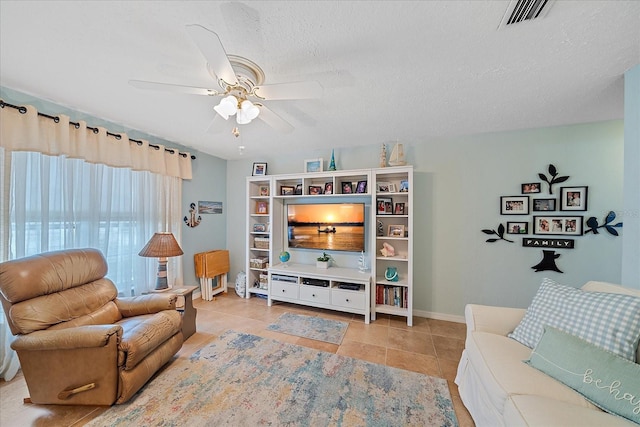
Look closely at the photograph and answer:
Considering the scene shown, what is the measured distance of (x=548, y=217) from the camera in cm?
250

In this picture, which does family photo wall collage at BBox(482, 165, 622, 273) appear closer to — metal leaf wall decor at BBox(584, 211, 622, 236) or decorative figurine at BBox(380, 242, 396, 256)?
metal leaf wall decor at BBox(584, 211, 622, 236)

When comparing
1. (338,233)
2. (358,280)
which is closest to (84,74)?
(338,233)

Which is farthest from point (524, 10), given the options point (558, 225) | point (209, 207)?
point (209, 207)

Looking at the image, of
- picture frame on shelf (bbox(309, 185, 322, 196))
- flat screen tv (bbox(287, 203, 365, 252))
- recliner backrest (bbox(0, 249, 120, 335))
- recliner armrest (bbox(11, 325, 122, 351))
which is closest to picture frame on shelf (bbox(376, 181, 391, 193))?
flat screen tv (bbox(287, 203, 365, 252))

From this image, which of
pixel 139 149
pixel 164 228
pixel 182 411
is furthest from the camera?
pixel 164 228

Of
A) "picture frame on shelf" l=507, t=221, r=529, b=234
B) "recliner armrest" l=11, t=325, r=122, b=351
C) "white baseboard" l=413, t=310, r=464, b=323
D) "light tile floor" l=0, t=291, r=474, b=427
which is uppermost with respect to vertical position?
"picture frame on shelf" l=507, t=221, r=529, b=234

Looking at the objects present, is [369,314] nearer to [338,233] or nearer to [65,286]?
[338,233]

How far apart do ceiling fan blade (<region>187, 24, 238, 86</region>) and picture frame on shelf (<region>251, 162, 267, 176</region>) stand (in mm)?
2390

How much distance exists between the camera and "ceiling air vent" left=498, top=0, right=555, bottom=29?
1012 mm

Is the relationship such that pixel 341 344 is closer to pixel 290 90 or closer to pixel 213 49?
pixel 290 90

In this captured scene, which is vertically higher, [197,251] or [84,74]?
[84,74]

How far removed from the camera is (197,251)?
11.6ft

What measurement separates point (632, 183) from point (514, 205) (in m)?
1.18

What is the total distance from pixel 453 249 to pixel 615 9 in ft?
7.54
